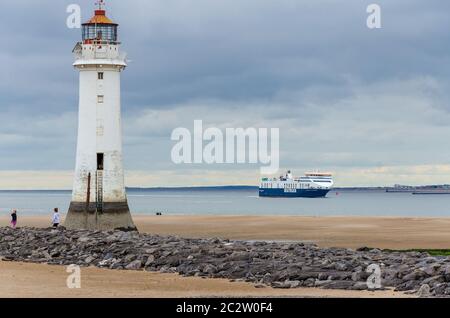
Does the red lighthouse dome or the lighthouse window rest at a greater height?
the red lighthouse dome

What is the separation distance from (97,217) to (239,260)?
1297 cm

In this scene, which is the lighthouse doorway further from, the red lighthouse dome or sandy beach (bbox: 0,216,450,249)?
sandy beach (bbox: 0,216,450,249)

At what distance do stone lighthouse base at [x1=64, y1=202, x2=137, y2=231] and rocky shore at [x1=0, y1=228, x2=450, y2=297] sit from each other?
2978 millimetres

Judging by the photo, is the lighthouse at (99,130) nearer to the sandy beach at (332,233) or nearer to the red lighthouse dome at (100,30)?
the red lighthouse dome at (100,30)

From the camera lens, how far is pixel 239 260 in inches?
1064

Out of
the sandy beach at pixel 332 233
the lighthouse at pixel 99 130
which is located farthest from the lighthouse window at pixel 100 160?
the sandy beach at pixel 332 233

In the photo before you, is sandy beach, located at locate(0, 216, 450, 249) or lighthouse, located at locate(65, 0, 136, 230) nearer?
lighthouse, located at locate(65, 0, 136, 230)

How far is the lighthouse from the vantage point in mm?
38188

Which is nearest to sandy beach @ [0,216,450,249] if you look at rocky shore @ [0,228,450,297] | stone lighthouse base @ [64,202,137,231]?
stone lighthouse base @ [64,202,137,231]

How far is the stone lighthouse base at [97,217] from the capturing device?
38.5 m
